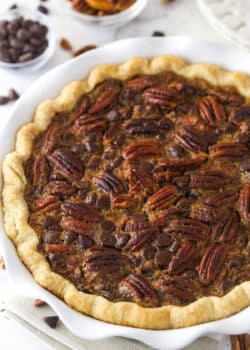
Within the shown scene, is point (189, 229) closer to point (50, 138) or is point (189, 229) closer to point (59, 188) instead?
point (59, 188)

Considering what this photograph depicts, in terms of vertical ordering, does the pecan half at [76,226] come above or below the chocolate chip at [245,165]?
above

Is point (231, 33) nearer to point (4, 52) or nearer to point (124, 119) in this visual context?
point (124, 119)

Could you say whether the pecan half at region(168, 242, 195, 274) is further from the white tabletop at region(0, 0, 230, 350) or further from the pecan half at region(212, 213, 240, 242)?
the white tabletop at region(0, 0, 230, 350)

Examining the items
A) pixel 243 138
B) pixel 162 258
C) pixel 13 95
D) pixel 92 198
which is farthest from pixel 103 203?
pixel 13 95

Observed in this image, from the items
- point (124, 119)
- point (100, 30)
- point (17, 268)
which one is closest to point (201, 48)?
point (124, 119)

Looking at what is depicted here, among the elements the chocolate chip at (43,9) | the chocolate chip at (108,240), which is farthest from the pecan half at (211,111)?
the chocolate chip at (43,9)

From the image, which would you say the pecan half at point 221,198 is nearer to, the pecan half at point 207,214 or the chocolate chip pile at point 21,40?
the pecan half at point 207,214
